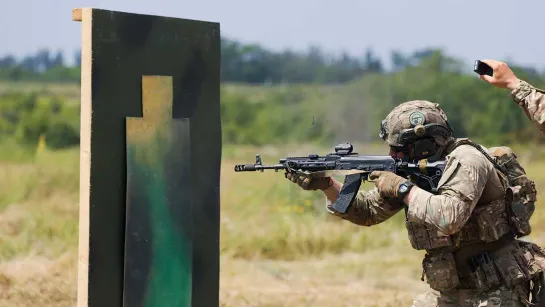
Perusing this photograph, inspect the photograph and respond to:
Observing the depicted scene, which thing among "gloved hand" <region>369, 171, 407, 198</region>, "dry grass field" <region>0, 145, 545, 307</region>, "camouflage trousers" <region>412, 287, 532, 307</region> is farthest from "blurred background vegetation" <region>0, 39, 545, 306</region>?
"gloved hand" <region>369, 171, 407, 198</region>

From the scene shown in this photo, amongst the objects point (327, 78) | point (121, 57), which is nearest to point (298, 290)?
point (121, 57)

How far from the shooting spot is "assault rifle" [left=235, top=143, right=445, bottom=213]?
16.7ft

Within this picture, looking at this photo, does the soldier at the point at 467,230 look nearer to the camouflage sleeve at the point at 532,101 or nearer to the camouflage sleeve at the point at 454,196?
the camouflage sleeve at the point at 454,196

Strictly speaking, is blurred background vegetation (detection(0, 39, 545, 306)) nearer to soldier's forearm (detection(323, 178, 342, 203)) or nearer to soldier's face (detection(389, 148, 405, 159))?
soldier's forearm (detection(323, 178, 342, 203))

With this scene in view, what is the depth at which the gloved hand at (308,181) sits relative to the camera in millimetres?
5348

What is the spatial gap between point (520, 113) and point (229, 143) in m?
7.74

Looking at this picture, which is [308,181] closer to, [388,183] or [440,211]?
[388,183]

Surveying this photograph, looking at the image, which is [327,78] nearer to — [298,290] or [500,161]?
[298,290]

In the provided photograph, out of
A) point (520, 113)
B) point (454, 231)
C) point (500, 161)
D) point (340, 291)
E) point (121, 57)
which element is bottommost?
point (340, 291)

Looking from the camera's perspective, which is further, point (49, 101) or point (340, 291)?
point (49, 101)

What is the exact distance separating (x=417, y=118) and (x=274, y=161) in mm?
13270

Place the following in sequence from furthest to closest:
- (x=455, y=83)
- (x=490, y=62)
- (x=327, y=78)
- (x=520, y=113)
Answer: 1. (x=327, y=78)
2. (x=455, y=83)
3. (x=520, y=113)
4. (x=490, y=62)

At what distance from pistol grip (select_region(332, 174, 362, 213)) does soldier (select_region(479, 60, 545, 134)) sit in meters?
0.86

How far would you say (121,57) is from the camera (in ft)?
15.0
